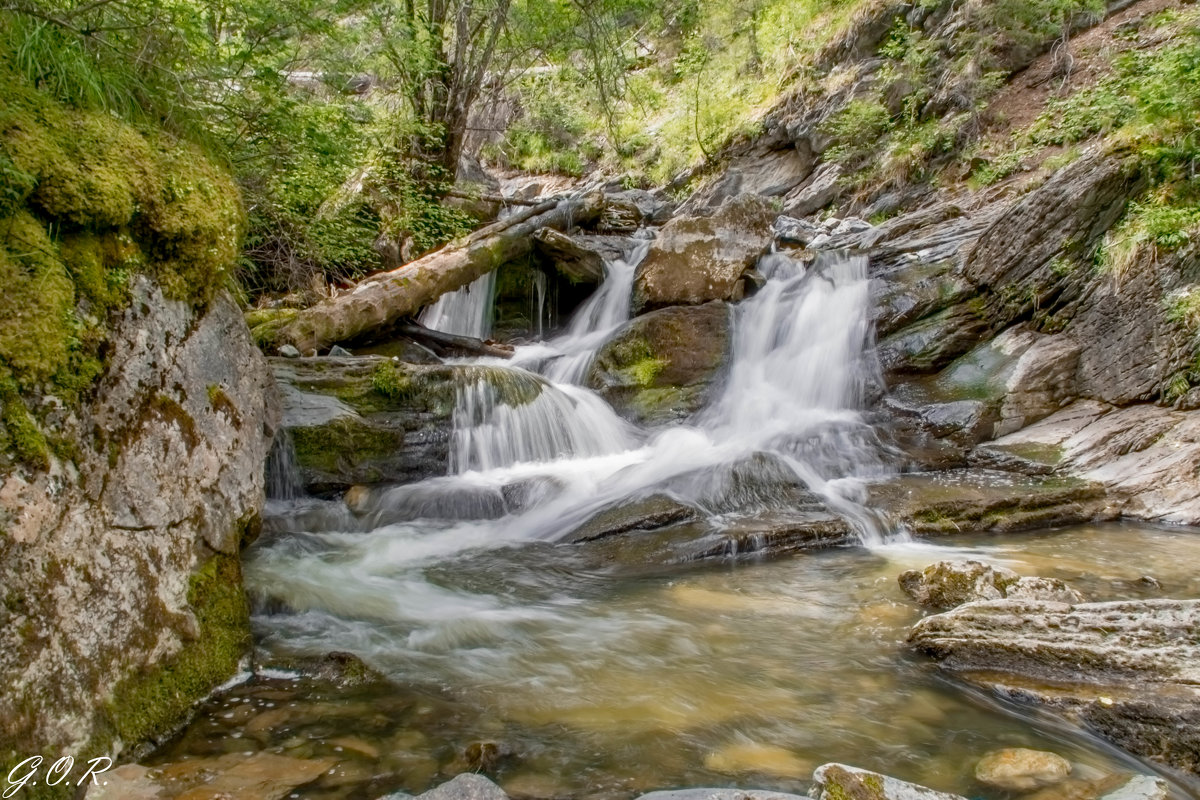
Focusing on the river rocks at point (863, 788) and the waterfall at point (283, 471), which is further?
the waterfall at point (283, 471)

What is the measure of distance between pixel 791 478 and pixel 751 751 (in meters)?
4.30

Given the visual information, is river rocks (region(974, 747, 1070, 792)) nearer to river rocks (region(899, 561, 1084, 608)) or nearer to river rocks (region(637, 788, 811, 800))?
river rocks (region(637, 788, 811, 800))

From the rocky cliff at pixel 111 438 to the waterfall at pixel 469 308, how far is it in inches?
287

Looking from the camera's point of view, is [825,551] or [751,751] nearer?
[751,751]

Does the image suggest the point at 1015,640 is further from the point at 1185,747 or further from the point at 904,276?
the point at 904,276

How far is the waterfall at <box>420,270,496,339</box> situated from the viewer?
1123cm

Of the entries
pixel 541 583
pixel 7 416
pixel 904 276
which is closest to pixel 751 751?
pixel 541 583


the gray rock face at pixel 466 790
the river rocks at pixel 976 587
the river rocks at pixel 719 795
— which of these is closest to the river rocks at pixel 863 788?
the river rocks at pixel 719 795

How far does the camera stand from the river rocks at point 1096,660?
9.67ft

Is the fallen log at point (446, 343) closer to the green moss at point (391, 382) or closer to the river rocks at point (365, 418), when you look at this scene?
the river rocks at point (365, 418)

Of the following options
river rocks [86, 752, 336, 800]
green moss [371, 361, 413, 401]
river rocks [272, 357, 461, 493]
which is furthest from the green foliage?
river rocks [86, 752, 336, 800]

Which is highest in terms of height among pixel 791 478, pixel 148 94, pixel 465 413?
pixel 148 94

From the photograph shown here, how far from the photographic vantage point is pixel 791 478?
7.05m

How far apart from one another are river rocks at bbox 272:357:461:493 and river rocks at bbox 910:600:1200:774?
4.78 meters
